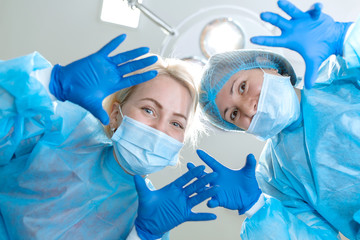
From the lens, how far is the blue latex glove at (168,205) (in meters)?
1.27

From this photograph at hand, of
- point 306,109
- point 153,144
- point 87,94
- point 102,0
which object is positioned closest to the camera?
point 87,94

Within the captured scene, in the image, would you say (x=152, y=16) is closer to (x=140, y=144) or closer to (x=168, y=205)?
(x=140, y=144)

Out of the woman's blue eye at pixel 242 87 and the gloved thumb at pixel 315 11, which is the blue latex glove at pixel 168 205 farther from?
the gloved thumb at pixel 315 11

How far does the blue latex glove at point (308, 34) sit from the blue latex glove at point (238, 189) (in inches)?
16.4

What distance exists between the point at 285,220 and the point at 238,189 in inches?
8.8

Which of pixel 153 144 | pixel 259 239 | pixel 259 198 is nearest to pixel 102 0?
pixel 153 144

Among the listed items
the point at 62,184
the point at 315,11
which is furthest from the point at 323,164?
the point at 62,184

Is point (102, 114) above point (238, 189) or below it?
above

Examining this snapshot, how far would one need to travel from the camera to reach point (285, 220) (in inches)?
A: 54.5

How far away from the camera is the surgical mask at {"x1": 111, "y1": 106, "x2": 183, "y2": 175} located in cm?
132

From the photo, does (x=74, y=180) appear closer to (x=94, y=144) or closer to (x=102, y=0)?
(x=94, y=144)

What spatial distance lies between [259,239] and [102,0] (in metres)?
1.55

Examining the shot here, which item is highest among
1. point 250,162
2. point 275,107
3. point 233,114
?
point 275,107

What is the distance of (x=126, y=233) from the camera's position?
55.5 inches
